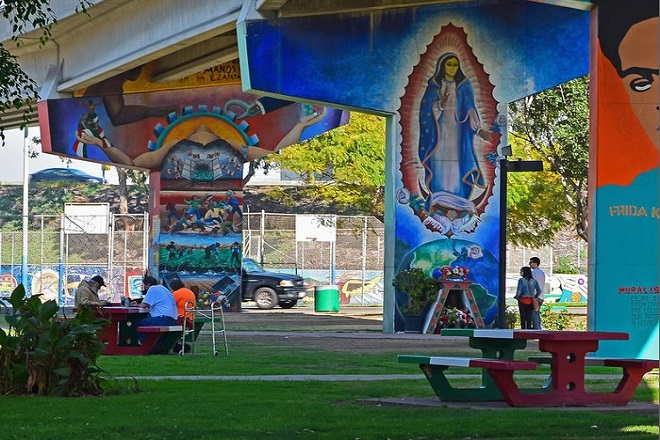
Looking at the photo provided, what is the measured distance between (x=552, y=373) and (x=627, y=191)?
7902 mm

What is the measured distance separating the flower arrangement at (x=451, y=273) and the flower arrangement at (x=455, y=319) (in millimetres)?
827

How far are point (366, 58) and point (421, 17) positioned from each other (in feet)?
5.08

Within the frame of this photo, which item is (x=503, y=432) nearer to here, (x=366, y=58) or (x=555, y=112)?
(x=366, y=58)

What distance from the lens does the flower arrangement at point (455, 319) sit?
1244 inches

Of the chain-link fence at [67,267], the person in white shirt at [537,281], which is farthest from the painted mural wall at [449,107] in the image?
the chain-link fence at [67,267]

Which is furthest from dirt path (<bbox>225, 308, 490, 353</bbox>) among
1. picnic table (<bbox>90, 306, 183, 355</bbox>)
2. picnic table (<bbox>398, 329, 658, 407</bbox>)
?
picnic table (<bbox>398, 329, 658, 407</bbox>)

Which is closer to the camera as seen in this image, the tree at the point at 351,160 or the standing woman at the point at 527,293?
the standing woman at the point at 527,293

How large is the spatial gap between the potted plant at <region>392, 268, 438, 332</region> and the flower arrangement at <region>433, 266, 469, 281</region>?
1.18 ft

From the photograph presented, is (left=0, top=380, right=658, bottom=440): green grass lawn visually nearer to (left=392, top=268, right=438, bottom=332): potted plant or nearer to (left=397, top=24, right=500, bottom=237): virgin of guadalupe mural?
(left=392, top=268, right=438, bottom=332): potted plant

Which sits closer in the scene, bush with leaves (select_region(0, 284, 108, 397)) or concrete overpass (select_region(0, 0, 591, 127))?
bush with leaves (select_region(0, 284, 108, 397))

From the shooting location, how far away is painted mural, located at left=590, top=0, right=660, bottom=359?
71.5ft

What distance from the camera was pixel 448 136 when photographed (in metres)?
32.8

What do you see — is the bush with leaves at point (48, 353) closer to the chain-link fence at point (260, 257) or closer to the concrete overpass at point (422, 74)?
the concrete overpass at point (422, 74)

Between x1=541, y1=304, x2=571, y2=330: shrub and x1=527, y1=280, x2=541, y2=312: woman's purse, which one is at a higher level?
x1=527, y1=280, x2=541, y2=312: woman's purse
